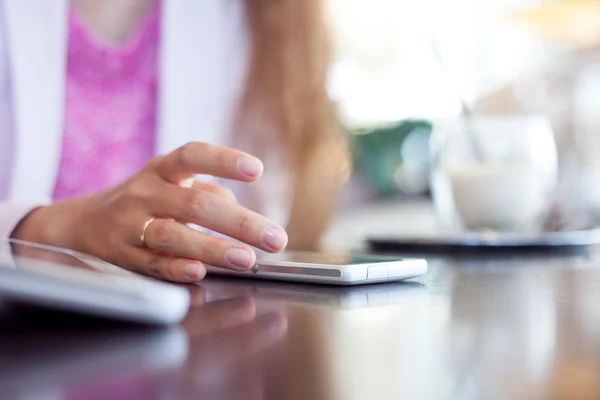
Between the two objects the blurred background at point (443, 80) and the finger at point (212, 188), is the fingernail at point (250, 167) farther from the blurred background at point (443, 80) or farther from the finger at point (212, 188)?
the blurred background at point (443, 80)

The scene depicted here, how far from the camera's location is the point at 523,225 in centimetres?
94

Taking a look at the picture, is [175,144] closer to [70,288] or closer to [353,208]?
[70,288]

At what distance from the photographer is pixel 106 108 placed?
1.27 meters

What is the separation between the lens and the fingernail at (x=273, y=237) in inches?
18.7

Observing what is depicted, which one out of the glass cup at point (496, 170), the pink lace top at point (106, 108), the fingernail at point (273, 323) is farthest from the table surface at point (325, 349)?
the pink lace top at point (106, 108)

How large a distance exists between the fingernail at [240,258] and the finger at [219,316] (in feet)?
0.21

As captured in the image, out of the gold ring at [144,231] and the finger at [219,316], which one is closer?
the finger at [219,316]

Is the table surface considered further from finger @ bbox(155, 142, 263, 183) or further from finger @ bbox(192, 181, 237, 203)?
finger @ bbox(192, 181, 237, 203)

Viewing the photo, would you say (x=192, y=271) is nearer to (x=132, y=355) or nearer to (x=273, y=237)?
(x=273, y=237)

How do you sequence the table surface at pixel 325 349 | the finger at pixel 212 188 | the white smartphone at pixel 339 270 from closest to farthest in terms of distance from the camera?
the table surface at pixel 325 349 → the white smartphone at pixel 339 270 → the finger at pixel 212 188

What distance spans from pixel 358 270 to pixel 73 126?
944 millimetres

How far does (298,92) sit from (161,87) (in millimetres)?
313

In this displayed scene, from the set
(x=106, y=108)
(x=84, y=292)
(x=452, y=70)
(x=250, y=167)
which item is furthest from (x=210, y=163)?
(x=452, y=70)

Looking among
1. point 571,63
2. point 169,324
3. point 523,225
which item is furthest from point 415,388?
point 571,63
